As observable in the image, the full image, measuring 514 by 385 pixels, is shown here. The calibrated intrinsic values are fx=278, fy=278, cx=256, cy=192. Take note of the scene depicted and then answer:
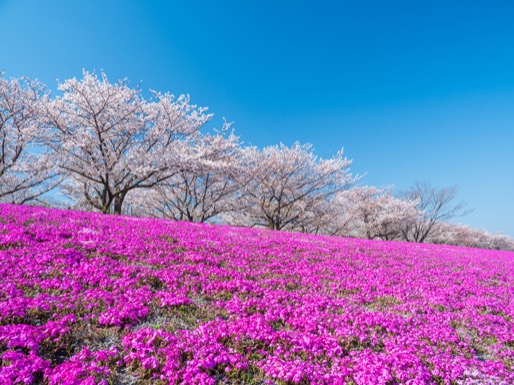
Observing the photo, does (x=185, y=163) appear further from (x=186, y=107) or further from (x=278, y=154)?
(x=278, y=154)

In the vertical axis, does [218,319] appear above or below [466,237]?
below

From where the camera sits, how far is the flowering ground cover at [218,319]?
3971 mm

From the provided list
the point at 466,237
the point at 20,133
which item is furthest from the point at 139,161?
the point at 466,237

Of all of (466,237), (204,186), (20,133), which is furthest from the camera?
(466,237)

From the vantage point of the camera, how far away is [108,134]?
25.8m

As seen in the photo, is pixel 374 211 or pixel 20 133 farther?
pixel 374 211

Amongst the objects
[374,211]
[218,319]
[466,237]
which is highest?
[374,211]

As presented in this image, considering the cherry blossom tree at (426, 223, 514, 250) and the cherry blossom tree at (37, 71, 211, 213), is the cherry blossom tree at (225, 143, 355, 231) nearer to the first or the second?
the cherry blossom tree at (37, 71, 211, 213)

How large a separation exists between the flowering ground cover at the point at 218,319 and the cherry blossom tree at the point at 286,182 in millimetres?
29541

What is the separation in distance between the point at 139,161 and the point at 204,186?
13.6 metres

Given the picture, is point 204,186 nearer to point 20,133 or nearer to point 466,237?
point 20,133

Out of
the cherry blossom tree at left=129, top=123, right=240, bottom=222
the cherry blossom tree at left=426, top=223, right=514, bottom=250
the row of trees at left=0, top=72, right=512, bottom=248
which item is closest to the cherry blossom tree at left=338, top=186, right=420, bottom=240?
the row of trees at left=0, top=72, right=512, bottom=248

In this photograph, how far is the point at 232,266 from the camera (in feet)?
30.7

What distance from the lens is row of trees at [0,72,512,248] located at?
2516 centimetres
